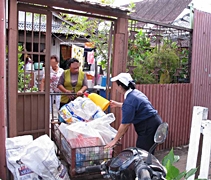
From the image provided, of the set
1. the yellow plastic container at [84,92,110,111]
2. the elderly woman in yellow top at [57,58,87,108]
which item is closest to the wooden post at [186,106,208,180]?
the yellow plastic container at [84,92,110,111]

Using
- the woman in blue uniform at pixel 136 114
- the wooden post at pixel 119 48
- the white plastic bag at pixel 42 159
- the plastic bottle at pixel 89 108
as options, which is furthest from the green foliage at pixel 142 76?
the white plastic bag at pixel 42 159

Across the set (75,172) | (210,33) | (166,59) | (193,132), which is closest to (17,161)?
(75,172)

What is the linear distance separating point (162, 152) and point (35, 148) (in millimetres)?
2992

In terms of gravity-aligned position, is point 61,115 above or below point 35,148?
above

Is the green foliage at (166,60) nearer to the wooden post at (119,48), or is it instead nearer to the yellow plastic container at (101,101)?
the wooden post at (119,48)

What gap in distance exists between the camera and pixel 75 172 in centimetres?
344

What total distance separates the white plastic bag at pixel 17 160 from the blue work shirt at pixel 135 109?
1.38 metres

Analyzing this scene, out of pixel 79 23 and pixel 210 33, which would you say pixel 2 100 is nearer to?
pixel 210 33

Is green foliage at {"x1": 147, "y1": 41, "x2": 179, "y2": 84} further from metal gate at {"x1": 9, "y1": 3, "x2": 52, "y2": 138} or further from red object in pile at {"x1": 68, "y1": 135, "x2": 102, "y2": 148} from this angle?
red object in pile at {"x1": 68, "y1": 135, "x2": 102, "y2": 148}

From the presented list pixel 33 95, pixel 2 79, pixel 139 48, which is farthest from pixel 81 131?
pixel 139 48

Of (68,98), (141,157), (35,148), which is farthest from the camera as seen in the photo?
(68,98)

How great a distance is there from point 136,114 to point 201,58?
331cm

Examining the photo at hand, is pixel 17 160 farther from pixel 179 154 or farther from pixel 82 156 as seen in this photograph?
pixel 179 154

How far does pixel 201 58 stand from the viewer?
6.11 meters
